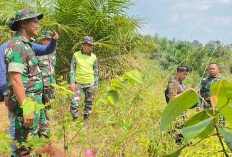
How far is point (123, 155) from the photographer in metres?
2.25

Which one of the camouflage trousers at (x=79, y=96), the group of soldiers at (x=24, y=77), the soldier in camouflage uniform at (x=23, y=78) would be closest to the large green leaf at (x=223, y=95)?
the group of soldiers at (x=24, y=77)

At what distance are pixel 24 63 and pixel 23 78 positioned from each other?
11cm

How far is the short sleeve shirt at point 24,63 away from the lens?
5.22ft

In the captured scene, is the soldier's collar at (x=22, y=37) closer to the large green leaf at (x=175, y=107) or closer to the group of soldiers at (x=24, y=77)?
the group of soldiers at (x=24, y=77)

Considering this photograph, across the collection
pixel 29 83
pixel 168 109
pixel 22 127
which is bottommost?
pixel 22 127

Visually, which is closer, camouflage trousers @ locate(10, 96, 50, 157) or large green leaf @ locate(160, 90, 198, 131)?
large green leaf @ locate(160, 90, 198, 131)

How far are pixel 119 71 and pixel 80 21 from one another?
139 cm

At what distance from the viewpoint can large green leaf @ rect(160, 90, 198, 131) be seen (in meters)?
0.37

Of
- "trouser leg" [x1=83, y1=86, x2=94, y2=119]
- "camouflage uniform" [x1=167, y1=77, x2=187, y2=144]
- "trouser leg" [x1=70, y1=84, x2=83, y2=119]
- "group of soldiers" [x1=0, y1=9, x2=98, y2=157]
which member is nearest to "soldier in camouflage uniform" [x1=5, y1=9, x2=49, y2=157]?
"group of soldiers" [x1=0, y1=9, x2=98, y2=157]

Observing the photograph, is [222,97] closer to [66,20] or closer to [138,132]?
[138,132]

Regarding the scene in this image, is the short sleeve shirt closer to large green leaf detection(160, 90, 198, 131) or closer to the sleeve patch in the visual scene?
the sleeve patch

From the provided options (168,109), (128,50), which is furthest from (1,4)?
(168,109)

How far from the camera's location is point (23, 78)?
5.57ft

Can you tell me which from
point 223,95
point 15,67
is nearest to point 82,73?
point 15,67
